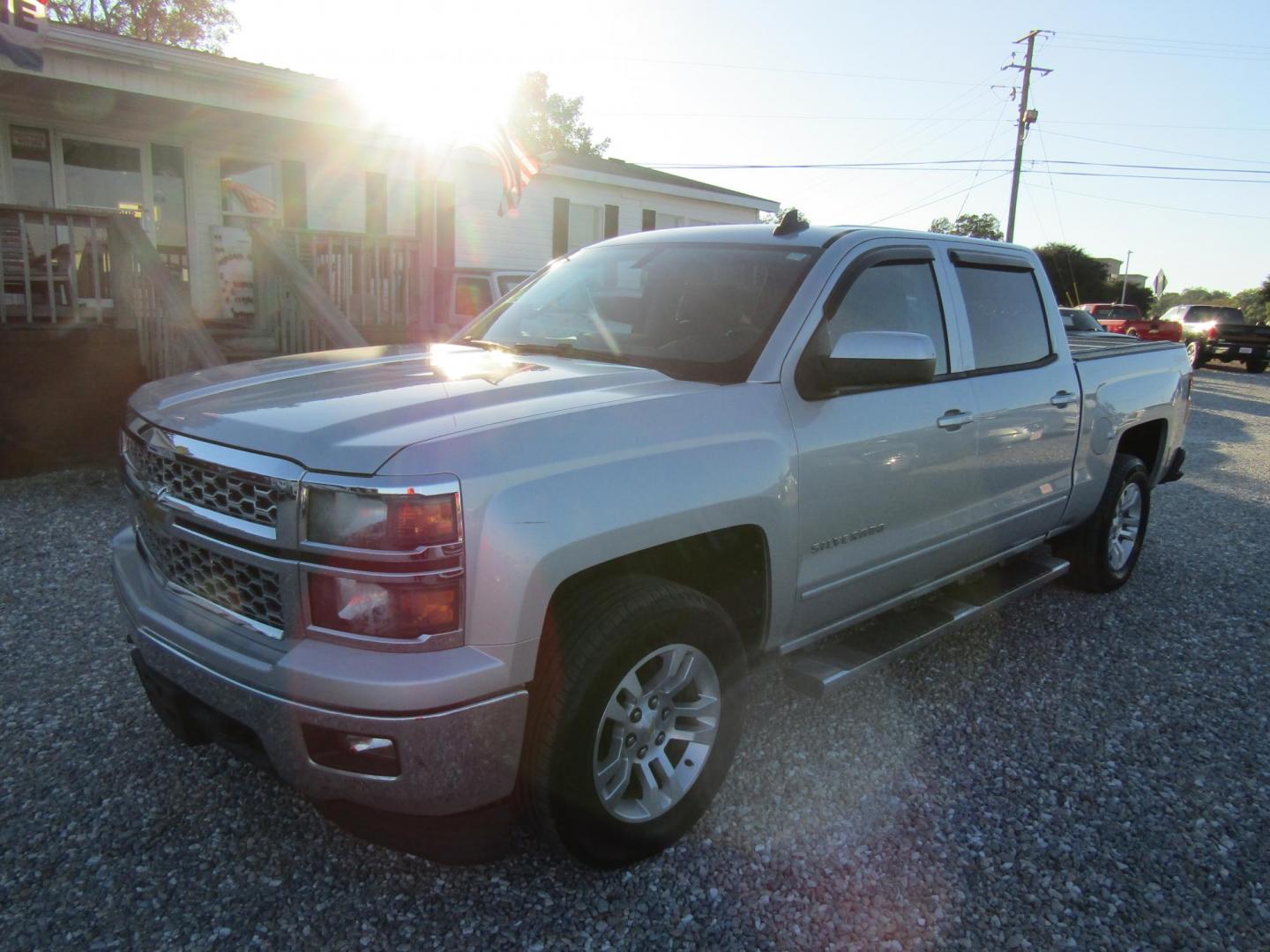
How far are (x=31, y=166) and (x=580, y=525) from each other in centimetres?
1207

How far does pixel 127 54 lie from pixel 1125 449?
34.8ft

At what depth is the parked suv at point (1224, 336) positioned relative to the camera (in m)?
25.0

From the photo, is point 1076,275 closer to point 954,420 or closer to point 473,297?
point 473,297

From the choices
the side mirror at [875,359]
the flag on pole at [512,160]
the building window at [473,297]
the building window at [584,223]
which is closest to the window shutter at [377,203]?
the flag on pole at [512,160]

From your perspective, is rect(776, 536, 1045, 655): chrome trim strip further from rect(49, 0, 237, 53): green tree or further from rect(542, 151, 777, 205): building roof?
rect(49, 0, 237, 53): green tree

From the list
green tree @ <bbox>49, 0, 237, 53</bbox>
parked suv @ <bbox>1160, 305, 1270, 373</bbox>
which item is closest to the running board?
parked suv @ <bbox>1160, 305, 1270, 373</bbox>

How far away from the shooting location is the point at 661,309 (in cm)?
343

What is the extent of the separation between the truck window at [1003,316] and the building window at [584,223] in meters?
15.8

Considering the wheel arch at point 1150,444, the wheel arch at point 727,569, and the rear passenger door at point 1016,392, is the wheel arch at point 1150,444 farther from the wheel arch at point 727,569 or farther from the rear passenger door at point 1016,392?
the wheel arch at point 727,569

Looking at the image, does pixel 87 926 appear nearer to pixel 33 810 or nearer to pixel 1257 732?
pixel 33 810

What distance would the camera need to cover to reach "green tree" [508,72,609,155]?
169 feet

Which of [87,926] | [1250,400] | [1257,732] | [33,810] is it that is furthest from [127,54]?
[1250,400]

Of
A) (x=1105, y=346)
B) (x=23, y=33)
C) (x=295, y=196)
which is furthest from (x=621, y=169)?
(x=1105, y=346)

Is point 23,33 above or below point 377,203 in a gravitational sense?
above
